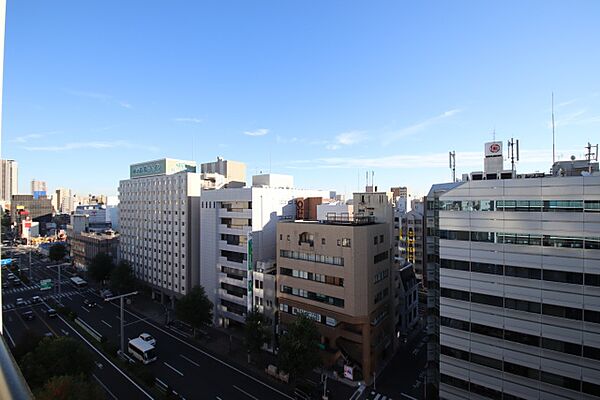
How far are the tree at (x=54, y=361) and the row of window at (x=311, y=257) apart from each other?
2058cm

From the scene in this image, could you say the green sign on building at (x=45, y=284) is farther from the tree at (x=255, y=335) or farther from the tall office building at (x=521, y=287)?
the tall office building at (x=521, y=287)

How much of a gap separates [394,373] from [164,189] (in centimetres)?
4319

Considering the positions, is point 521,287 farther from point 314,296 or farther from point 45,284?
point 45,284

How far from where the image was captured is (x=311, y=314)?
33.9 m

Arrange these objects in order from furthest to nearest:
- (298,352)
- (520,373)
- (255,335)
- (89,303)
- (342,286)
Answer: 1. (89,303)
2. (255,335)
3. (342,286)
4. (298,352)
5. (520,373)

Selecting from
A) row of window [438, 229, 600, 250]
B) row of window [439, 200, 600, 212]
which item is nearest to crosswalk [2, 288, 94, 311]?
row of window [438, 229, 600, 250]

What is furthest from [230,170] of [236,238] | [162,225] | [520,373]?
[520,373]

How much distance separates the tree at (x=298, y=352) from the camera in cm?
2811

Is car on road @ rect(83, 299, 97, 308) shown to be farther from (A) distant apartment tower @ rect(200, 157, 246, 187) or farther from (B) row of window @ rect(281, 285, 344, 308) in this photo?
(B) row of window @ rect(281, 285, 344, 308)

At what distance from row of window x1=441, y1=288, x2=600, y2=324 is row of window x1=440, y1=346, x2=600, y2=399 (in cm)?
422

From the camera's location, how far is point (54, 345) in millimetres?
24641

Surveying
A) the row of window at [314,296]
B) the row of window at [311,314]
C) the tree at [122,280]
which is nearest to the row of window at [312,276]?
the row of window at [314,296]

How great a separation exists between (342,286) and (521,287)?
15.3 m

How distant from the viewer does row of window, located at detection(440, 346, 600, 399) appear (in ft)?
68.4
